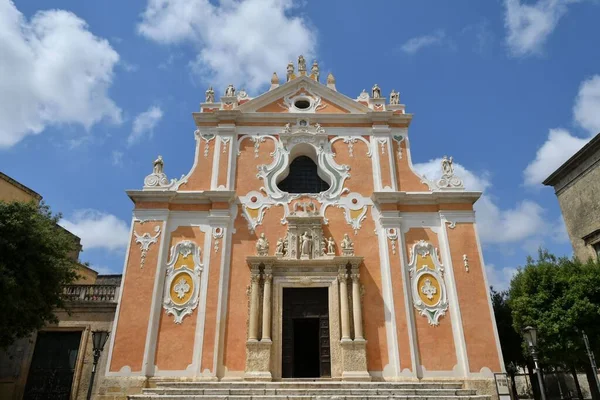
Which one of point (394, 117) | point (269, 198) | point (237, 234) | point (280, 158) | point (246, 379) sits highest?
point (394, 117)

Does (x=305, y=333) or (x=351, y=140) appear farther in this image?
(x=351, y=140)

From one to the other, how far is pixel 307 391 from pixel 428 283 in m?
5.45

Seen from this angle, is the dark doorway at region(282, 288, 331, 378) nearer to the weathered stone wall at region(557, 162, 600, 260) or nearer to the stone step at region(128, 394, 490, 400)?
the stone step at region(128, 394, 490, 400)

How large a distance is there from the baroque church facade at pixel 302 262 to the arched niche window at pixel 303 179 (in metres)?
0.04

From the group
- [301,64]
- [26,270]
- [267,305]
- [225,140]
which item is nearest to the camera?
[26,270]

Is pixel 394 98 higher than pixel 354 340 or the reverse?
higher

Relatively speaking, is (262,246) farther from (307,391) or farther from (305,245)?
(307,391)

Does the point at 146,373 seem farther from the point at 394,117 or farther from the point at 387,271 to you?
the point at 394,117

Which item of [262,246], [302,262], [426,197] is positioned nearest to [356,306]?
[302,262]

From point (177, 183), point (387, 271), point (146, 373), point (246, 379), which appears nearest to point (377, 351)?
point (387, 271)

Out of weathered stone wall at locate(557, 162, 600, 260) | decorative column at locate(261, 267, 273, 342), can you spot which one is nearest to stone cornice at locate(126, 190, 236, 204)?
decorative column at locate(261, 267, 273, 342)

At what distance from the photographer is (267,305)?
1295 centimetres

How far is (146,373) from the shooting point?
484 inches

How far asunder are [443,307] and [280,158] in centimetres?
748
